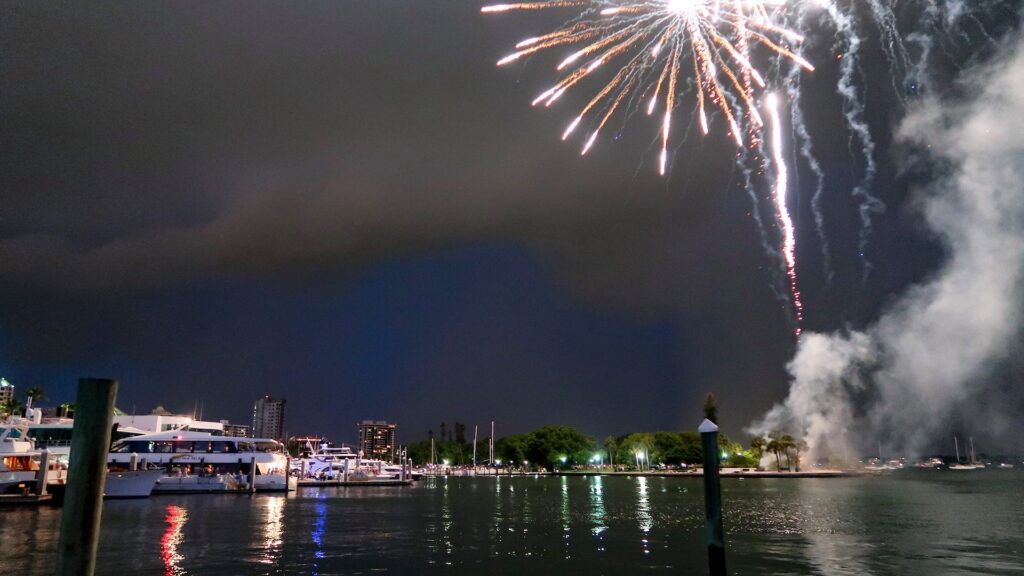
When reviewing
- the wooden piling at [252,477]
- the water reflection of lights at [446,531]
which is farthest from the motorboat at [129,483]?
the water reflection of lights at [446,531]

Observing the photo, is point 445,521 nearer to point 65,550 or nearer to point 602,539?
point 602,539

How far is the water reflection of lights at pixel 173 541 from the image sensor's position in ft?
72.4

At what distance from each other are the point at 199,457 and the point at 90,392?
79.3 metres

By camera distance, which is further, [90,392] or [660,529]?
[660,529]

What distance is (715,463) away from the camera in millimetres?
13531

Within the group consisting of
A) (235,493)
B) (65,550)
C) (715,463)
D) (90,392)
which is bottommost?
(235,493)

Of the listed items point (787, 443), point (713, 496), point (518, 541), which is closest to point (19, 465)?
point (518, 541)

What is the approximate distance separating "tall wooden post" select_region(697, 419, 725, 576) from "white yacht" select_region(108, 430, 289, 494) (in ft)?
236

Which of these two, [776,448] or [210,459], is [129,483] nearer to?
[210,459]

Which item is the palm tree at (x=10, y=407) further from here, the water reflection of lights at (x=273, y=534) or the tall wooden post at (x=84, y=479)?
the tall wooden post at (x=84, y=479)

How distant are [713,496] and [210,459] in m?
78.3

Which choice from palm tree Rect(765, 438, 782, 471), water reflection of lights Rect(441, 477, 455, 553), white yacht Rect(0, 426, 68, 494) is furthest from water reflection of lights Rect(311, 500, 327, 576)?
palm tree Rect(765, 438, 782, 471)

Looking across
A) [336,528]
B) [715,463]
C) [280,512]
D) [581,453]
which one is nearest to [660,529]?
[336,528]

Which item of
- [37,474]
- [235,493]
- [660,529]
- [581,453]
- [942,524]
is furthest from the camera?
[581,453]
